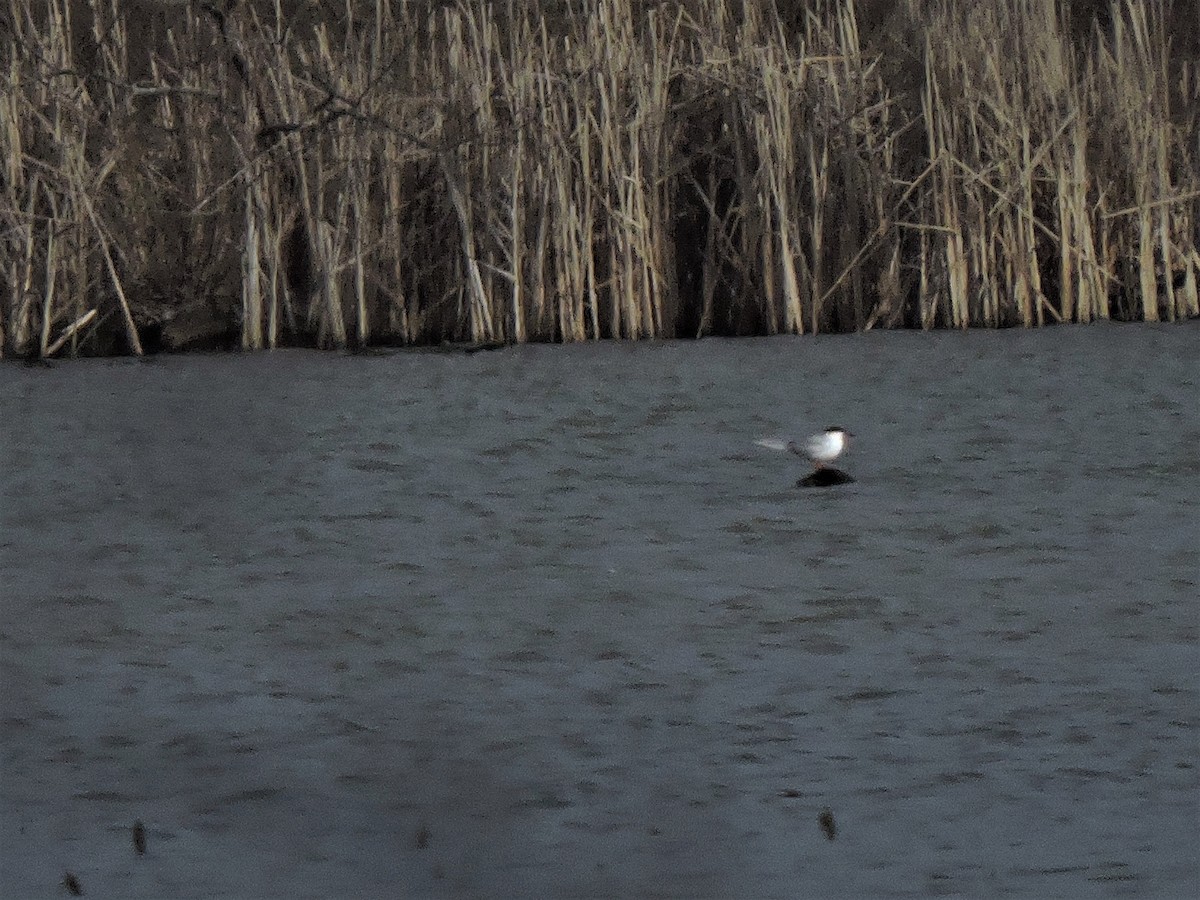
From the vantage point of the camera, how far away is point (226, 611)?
4195mm

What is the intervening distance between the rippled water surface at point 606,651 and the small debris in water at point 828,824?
0.01m

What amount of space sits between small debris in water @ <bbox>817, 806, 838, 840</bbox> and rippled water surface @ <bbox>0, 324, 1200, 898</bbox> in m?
0.01

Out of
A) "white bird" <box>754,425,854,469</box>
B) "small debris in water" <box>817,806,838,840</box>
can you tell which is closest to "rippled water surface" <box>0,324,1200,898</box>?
"small debris in water" <box>817,806,838,840</box>

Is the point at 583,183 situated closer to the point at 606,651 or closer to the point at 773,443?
the point at 773,443

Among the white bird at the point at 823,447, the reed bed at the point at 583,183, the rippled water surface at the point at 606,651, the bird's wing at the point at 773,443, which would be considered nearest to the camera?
the rippled water surface at the point at 606,651

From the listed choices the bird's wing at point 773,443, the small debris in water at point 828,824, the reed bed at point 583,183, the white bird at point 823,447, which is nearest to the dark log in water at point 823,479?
the white bird at point 823,447

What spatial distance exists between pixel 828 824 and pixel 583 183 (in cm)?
611

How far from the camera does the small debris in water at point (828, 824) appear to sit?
2.79 metres

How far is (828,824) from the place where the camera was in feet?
9.25

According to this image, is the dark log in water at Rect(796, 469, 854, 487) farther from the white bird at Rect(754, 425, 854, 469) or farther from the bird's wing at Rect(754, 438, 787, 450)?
the bird's wing at Rect(754, 438, 787, 450)

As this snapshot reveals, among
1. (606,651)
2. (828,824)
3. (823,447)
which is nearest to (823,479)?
(823,447)

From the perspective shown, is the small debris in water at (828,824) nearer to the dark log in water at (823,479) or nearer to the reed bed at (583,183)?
the dark log in water at (823,479)

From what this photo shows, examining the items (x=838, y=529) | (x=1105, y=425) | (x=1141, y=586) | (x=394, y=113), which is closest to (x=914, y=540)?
(x=838, y=529)

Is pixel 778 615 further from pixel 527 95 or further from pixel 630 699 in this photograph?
pixel 527 95
